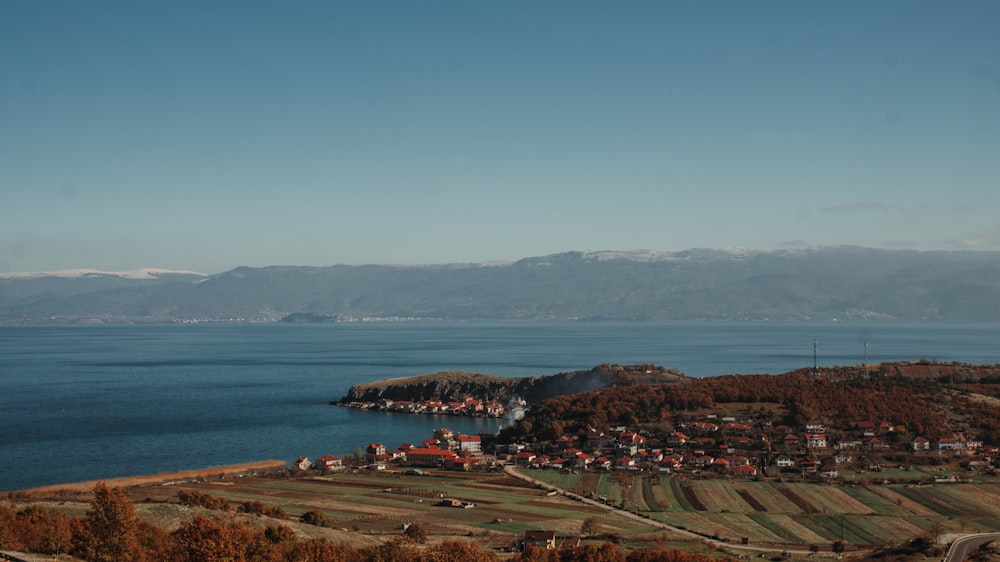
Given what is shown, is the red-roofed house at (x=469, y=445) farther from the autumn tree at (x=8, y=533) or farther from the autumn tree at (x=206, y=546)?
the autumn tree at (x=206, y=546)

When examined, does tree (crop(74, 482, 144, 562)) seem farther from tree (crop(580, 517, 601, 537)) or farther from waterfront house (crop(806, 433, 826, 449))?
waterfront house (crop(806, 433, 826, 449))

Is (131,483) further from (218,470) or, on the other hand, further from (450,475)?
(450,475)

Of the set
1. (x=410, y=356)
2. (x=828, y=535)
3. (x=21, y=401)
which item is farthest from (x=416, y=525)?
(x=410, y=356)

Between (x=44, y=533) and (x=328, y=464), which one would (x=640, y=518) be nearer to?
(x=328, y=464)

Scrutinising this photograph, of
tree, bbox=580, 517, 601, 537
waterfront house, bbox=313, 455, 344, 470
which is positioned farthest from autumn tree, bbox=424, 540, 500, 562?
waterfront house, bbox=313, 455, 344, 470

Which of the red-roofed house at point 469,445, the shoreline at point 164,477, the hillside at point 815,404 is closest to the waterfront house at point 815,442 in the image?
the hillside at point 815,404

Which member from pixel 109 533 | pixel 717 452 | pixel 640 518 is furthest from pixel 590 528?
pixel 717 452
